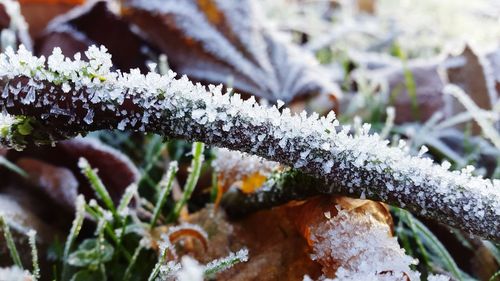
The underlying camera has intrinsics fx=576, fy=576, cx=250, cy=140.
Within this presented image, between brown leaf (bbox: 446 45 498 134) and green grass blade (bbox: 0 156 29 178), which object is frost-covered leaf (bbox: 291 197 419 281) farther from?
brown leaf (bbox: 446 45 498 134)

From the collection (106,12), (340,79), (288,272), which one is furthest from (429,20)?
(288,272)

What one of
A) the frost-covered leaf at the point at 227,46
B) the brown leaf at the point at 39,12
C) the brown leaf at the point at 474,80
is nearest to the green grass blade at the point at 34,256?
the frost-covered leaf at the point at 227,46

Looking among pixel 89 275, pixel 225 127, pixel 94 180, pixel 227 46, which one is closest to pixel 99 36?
pixel 227 46

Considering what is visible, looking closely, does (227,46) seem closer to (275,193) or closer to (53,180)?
(53,180)

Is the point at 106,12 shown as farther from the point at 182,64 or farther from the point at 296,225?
the point at 296,225

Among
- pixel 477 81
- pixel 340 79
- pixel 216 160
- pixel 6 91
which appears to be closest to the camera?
pixel 6 91

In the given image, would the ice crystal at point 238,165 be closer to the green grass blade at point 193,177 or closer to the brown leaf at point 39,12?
the green grass blade at point 193,177
